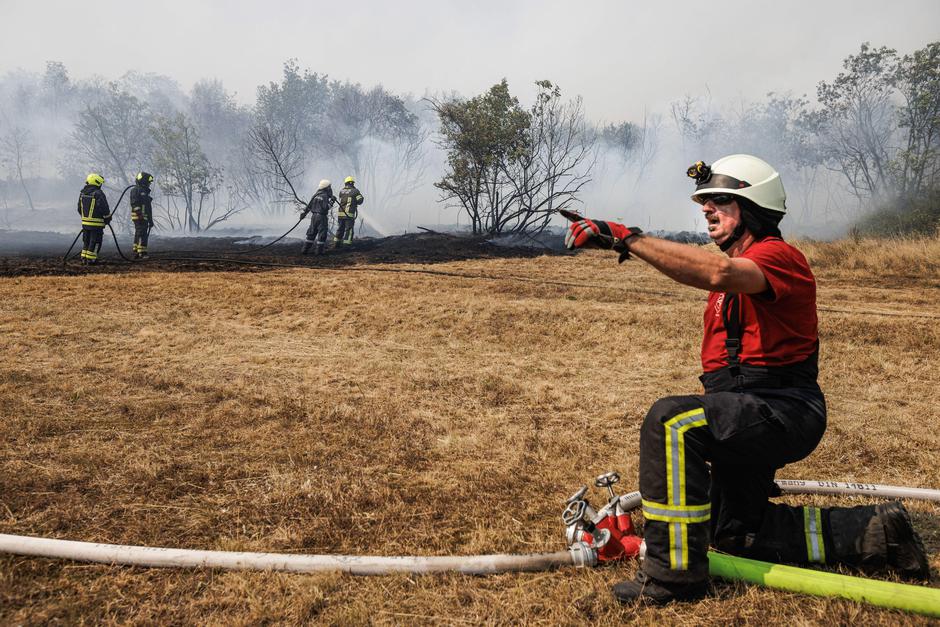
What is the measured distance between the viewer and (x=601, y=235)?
2.11m

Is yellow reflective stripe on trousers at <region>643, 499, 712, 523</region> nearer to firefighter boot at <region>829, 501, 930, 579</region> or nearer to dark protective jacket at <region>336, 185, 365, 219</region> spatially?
firefighter boot at <region>829, 501, 930, 579</region>

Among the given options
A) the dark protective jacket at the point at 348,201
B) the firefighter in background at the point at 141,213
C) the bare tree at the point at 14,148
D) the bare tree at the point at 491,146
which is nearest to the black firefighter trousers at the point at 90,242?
the firefighter in background at the point at 141,213

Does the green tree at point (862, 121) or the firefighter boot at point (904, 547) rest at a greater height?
the green tree at point (862, 121)

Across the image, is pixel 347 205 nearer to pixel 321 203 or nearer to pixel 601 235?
pixel 321 203

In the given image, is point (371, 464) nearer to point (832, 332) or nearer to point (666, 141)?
point (832, 332)

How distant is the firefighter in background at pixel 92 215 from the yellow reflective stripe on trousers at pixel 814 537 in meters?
13.1

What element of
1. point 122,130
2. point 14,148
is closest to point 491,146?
point 122,130

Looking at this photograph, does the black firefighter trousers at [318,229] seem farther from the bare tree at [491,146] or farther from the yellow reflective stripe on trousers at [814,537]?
the yellow reflective stripe on trousers at [814,537]

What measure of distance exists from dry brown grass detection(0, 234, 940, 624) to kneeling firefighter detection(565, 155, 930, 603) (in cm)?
33

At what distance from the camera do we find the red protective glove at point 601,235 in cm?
210

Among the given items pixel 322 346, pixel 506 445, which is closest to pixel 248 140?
pixel 322 346

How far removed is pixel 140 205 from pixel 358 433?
1228 centimetres

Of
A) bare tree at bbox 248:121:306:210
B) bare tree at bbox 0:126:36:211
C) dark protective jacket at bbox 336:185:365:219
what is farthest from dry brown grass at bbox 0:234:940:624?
bare tree at bbox 0:126:36:211

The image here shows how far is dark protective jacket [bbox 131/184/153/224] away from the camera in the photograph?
1331 cm
